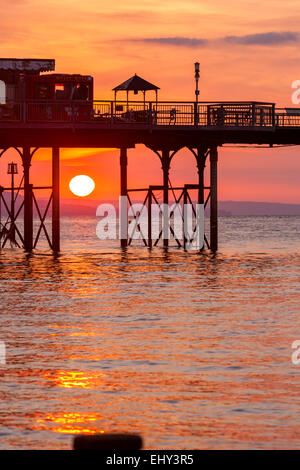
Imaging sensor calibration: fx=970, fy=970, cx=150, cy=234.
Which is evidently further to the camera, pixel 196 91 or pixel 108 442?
pixel 196 91

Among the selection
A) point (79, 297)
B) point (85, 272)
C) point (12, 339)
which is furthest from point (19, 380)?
point (85, 272)

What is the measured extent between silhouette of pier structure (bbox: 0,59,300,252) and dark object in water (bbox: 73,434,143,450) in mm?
32475

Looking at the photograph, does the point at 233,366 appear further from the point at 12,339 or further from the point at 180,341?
the point at 12,339

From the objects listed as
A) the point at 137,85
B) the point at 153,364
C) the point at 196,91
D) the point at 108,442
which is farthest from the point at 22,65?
the point at 108,442

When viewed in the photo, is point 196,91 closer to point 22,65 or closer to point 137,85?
point 137,85

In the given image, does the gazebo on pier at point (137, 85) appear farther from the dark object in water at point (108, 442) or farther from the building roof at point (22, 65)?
the dark object in water at point (108, 442)

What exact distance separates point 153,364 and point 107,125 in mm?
28672

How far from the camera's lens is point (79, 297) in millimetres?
32062

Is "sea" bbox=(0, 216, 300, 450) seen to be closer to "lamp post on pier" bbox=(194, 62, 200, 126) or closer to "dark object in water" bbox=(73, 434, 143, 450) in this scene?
"dark object in water" bbox=(73, 434, 143, 450)

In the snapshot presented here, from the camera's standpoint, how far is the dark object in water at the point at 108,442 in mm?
11703

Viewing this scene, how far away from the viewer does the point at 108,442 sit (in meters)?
11.7

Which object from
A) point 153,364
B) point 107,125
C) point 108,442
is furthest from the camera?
point 107,125

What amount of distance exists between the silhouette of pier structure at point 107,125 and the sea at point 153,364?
37.7ft
